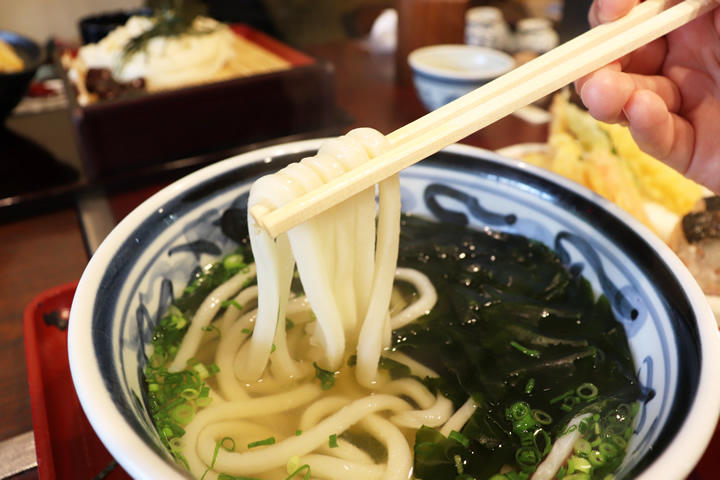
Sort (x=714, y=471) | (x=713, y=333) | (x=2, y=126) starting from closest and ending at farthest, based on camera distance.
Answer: (x=713, y=333), (x=714, y=471), (x=2, y=126)

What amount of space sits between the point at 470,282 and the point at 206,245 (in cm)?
65

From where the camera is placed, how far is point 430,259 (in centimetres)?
141

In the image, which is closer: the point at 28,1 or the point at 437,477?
the point at 437,477

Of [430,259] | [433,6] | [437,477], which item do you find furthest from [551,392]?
[433,6]

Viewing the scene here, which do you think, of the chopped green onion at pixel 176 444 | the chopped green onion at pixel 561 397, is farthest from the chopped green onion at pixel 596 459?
the chopped green onion at pixel 176 444

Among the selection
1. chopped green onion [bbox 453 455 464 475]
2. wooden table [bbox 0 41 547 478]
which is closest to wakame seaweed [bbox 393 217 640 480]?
chopped green onion [bbox 453 455 464 475]

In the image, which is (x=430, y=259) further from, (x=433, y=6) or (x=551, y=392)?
(x=433, y=6)

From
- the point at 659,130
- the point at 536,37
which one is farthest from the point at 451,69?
the point at 659,130

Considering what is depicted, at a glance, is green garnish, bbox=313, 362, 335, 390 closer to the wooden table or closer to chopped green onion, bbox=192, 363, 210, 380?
chopped green onion, bbox=192, 363, 210, 380

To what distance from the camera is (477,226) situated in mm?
1439

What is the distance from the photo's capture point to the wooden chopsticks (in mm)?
851

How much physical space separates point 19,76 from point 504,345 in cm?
207

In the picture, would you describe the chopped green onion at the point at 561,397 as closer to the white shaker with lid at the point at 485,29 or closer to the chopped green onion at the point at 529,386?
the chopped green onion at the point at 529,386

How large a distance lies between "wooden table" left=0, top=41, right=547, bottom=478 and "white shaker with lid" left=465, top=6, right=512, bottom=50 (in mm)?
516
